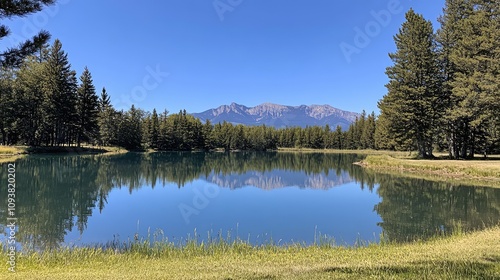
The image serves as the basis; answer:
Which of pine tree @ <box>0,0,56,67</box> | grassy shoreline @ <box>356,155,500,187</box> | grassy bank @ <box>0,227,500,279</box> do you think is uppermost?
pine tree @ <box>0,0,56,67</box>

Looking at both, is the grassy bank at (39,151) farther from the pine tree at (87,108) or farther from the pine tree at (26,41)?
the pine tree at (26,41)

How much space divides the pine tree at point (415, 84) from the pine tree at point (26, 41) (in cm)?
3729

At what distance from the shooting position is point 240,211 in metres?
17.5

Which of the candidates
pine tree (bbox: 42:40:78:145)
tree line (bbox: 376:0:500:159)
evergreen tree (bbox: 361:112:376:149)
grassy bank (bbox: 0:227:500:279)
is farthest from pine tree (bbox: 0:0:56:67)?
evergreen tree (bbox: 361:112:376:149)

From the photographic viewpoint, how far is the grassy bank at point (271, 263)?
575 centimetres

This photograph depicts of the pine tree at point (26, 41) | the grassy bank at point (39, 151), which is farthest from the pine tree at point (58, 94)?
the pine tree at point (26, 41)

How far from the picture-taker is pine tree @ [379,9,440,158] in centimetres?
3759

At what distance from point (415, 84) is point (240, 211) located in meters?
30.9

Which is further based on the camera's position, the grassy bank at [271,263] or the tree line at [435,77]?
the tree line at [435,77]

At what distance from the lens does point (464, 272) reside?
557cm

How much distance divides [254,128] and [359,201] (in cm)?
10887

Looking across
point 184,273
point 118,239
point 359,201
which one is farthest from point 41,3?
point 359,201

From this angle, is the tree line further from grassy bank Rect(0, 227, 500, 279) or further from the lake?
grassy bank Rect(0, 227, 500, 279)

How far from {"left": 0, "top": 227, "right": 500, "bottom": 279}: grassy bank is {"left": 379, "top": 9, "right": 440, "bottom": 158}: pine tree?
3103 cm
